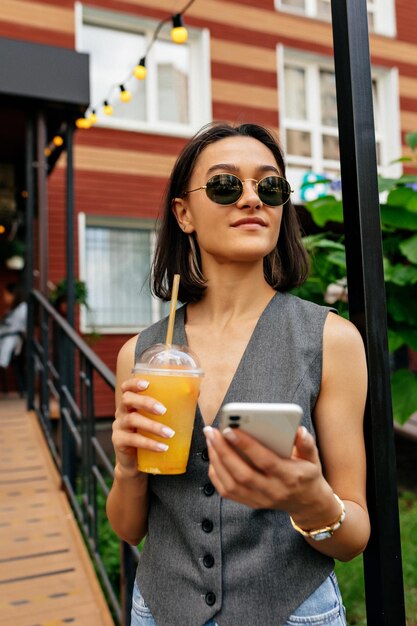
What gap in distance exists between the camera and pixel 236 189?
3.85ft

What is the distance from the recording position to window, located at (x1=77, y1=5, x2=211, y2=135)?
8.45 m

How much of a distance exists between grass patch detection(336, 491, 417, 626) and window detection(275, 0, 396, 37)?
332 inches

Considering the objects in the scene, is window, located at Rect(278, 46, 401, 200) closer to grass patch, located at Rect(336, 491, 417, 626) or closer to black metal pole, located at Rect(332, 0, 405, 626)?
grass patch, located at Rect(336, 491, 417, 626)

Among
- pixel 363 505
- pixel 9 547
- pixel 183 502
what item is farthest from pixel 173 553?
pixel 9 547

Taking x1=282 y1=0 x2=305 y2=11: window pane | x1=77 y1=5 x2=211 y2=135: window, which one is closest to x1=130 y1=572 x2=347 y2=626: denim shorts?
x1=77 y1=5 x2=211 y2=135: window

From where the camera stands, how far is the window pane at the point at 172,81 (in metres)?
8.93

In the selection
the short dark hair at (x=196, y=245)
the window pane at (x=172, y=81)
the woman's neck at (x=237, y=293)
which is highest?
the window pane at (x=172, y=81)

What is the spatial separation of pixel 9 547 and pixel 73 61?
13.4 feet

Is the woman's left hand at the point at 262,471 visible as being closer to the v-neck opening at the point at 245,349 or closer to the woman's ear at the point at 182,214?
the v-neck opening at the point at 245,349

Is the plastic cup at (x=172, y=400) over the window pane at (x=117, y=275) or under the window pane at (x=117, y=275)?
under

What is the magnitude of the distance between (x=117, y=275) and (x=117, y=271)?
0.06 meters

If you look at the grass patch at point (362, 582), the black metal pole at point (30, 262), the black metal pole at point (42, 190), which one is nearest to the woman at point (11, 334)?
the black metal pole at point (30, 262)

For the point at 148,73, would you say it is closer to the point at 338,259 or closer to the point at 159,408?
the point at 338,259

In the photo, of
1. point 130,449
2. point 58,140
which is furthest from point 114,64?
point 130,449
